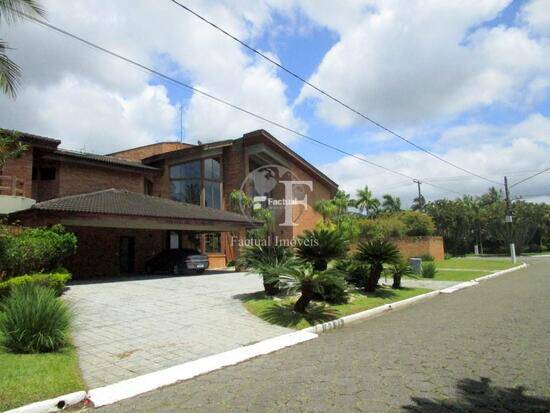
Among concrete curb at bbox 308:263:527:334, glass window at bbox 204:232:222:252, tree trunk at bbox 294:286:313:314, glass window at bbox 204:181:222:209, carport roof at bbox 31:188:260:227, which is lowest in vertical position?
concrete curb at bbox 308:263:527:334

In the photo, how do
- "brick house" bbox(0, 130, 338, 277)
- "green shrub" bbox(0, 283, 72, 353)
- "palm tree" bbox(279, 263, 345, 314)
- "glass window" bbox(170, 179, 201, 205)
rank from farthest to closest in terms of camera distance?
"glass window" bbox(170, 179, 201, 205) < "brick house" bbox(0, 130, 338, 277) < "palm tree" bbox(279, 263, 345, 314) < "green shrub" bbox(0, 283, 72, 353)

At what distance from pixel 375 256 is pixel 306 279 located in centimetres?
490

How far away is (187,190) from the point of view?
28344 mm

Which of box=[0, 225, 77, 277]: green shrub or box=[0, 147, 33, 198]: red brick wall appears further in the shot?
box=[0, 147, 33, 198]: red brick wall

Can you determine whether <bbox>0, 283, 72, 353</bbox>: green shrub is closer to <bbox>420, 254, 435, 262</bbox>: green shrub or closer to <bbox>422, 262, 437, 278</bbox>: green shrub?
<bbox>422, 262, 437, 278</bbox>: green shrub

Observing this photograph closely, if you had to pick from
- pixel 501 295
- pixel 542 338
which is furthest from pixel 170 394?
pixel 501 295

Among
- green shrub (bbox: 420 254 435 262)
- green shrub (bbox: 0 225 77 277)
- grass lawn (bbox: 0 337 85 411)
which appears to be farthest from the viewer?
green shrub (bbox: 420 254 435 262)

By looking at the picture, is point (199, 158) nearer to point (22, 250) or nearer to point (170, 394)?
point (22, 250)

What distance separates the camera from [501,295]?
13.8m

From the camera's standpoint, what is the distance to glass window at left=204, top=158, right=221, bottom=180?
95.5 ft

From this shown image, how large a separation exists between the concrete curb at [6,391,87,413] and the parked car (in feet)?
53.1

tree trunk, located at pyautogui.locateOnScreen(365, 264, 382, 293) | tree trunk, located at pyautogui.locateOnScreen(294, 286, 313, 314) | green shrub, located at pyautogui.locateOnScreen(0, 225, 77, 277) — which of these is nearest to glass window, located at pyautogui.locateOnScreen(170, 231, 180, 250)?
green shrub, located at pyautogui.locateOnScreen(0, 225, 77, 277)

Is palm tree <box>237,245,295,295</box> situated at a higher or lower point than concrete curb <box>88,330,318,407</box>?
higher

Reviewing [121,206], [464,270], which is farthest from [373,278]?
[464,270]
